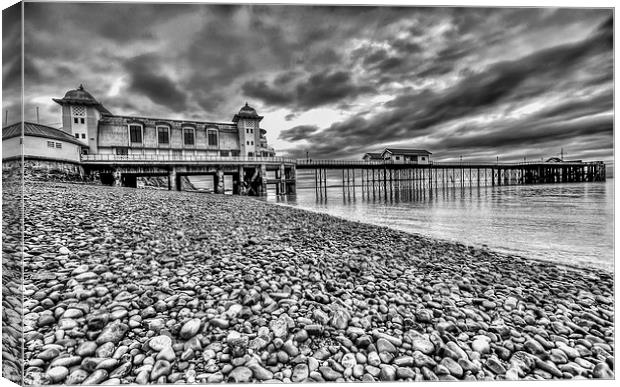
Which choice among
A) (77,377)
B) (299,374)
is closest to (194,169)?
(77,377)

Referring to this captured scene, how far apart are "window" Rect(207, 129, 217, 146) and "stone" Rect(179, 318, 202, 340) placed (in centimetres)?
1981

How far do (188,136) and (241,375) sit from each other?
20.6 meters

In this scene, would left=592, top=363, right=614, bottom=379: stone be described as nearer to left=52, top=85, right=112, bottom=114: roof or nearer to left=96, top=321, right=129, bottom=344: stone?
left=96, top=321, right=129, bottom=344: stone

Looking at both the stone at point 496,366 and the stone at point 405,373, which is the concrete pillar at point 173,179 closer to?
the stone at point 405,373

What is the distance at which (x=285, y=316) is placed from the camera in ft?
6.68

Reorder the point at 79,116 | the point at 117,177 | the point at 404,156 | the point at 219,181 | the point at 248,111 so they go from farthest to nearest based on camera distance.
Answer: the point at 219,181, the point at 79,116, the point at 117,177, the point at 404,156, the point at 248,111

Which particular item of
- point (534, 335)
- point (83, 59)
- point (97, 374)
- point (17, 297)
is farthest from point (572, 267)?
point (83, 59)

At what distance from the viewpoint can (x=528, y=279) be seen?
3.08 metres

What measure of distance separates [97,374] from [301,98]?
12.2 feet

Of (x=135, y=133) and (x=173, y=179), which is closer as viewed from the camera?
(x=173, y=179)

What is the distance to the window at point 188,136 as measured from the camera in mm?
19266

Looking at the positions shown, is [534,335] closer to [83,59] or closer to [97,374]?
[97,374]

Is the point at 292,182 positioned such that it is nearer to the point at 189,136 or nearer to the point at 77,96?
the point at 189,136

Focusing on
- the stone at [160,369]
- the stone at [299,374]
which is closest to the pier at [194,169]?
the stone at [160,369]
